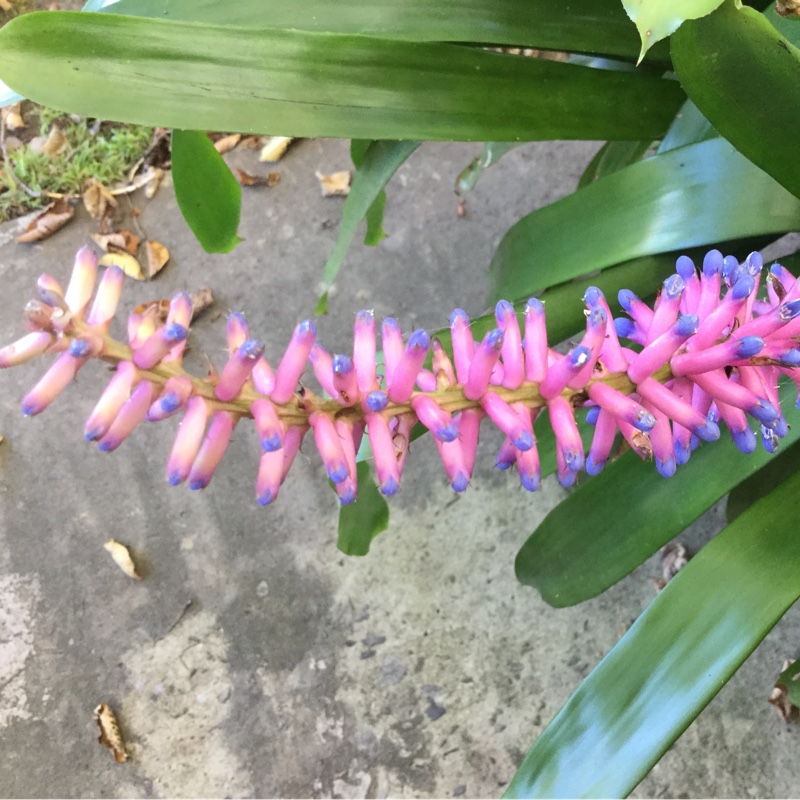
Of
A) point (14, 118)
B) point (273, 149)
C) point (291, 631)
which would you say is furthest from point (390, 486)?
point (14, 118)

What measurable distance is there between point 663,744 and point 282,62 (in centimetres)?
100

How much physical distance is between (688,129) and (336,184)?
141 centimetres

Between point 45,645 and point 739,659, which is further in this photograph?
point 45,645

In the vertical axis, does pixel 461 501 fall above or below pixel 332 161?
below

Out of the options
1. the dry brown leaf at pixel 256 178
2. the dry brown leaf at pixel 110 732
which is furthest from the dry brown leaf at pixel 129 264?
the dry brown leaf at pixel 110 732

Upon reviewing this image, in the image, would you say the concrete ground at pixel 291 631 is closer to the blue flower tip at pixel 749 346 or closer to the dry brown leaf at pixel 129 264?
the dry brown leaf at pixel 129 264

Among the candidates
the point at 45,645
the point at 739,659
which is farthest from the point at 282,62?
the point at 45,645

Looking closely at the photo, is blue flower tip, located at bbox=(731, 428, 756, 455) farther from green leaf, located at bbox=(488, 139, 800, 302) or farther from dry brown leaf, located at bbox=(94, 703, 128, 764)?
dry brown leaf, located at bbox=(94, 703, 128, 764)

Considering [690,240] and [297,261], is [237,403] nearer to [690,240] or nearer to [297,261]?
[690,240]

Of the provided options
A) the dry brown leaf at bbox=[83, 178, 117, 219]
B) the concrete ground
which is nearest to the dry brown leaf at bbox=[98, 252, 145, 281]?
the dry brown leaf at bbox=[83, 178, 117, 219]

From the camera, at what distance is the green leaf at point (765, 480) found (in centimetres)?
119

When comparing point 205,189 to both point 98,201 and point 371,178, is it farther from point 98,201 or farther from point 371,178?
point 98,201

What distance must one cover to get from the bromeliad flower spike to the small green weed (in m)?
2.06

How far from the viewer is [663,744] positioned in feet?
2.78
